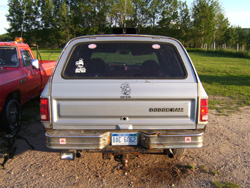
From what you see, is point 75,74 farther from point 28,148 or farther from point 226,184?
point 226,184

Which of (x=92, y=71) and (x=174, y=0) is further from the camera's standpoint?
A: (x=174, y=0)

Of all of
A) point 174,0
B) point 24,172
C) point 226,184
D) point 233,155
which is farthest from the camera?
point 174,0

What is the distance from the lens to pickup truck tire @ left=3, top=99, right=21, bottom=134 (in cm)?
464

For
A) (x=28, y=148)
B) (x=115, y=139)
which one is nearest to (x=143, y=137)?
(x=115, y=139)

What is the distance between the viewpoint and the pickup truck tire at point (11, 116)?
4645mm

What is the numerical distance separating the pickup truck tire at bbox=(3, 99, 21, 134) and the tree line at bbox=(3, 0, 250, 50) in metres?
61.1

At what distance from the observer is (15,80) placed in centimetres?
508

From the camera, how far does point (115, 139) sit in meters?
3.08

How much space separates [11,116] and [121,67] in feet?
9.03

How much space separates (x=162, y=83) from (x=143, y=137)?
28.8 inches

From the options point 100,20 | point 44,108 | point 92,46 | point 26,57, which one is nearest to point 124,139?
point 44,108

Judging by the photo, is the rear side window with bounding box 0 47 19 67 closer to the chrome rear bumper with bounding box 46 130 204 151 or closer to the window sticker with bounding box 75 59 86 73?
the window sticker with bounding box 75 59 86 73

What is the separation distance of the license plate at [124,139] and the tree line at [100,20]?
62.6 meters

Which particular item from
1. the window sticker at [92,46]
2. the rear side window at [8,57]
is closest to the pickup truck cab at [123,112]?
the window sticker at [92,46]
